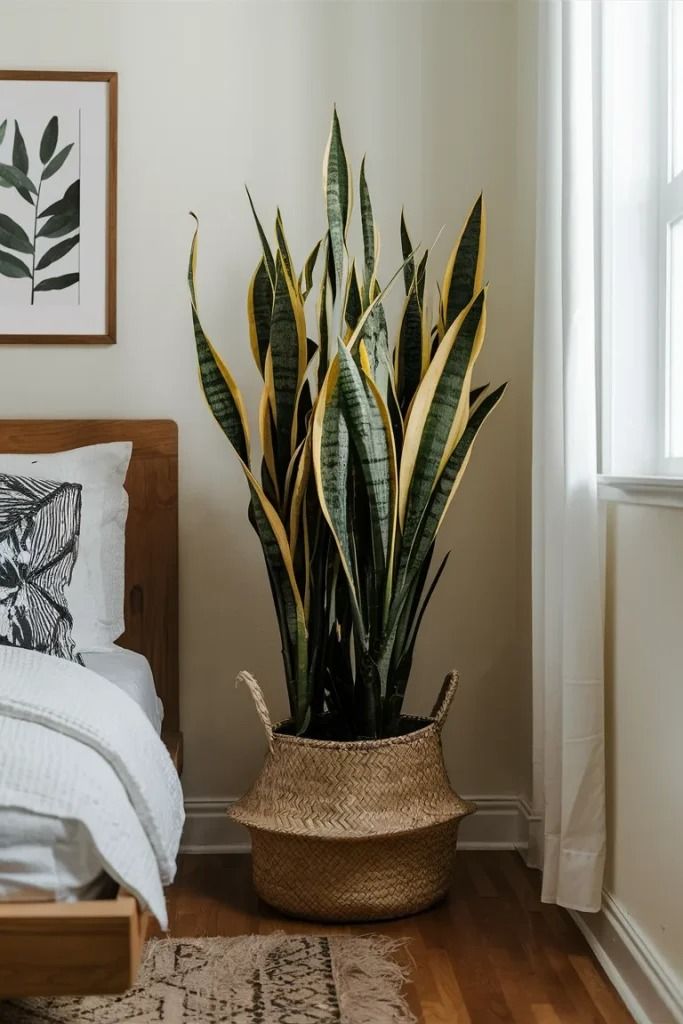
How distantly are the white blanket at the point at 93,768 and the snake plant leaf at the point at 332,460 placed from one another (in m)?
0.61

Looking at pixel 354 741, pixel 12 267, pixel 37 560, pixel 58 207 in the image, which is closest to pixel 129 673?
pixel 37 560

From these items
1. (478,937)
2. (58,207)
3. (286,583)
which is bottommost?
(478,937)

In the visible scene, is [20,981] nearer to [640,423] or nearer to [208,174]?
[640,423]

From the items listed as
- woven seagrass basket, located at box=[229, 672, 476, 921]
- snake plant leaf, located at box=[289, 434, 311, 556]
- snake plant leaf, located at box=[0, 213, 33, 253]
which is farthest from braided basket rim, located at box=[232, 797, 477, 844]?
snake plant leaf, located at box=[0, 213, 33, 253]

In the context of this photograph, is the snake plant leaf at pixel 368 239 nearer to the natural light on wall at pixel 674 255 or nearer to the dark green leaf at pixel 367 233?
the dark green leaf at pixel 367 233

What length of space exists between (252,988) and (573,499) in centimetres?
110

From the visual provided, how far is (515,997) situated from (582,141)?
5.33 feet

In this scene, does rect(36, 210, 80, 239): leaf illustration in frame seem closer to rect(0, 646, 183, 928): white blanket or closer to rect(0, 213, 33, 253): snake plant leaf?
rect(0, 213, 33, 253): snake plant leaf

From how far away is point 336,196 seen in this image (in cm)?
235

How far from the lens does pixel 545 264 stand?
219 centimetres

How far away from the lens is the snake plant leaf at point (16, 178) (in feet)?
9.01

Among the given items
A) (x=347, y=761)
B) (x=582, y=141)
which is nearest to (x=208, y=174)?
(x=582, y=141)

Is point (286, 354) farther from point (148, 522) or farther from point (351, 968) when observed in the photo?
point (351, 968)

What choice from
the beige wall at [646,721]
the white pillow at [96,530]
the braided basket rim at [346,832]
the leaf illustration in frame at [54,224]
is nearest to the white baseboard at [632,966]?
the beige wall at [646,721]
